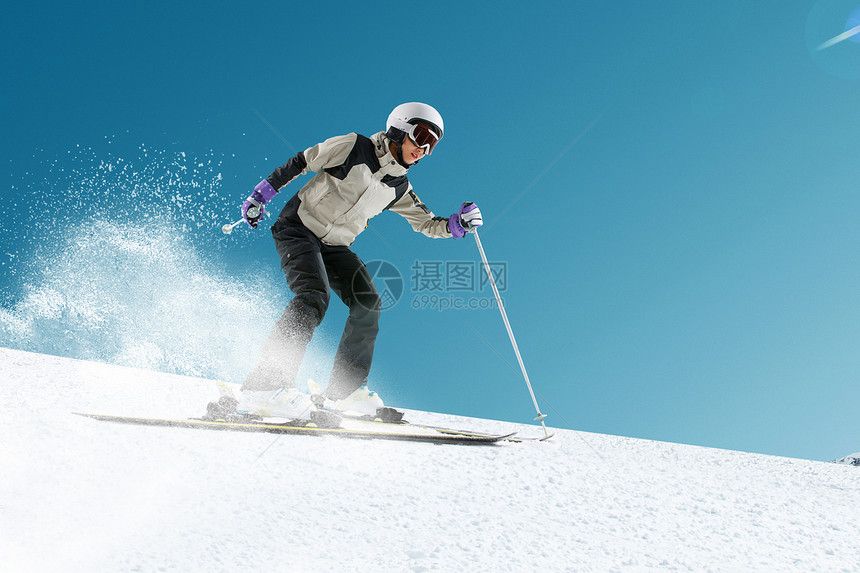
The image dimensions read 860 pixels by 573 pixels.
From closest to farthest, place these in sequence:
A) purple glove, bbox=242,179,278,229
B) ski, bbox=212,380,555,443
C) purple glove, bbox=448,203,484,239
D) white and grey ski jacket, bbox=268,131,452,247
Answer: ski, bbox=212,380,555,443, purple glove, bbox=242,179,278,229, white and grey ski jacket, bbox=268,131,452,247, purple glove, bbox=448,203,484,239

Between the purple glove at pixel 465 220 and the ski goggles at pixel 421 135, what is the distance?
70cm

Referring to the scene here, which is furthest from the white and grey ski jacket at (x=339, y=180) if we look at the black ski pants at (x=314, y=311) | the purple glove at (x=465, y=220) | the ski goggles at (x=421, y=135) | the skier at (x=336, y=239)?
the purple glove at (x=465, y=220)

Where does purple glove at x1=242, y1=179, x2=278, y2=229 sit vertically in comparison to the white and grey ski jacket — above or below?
below

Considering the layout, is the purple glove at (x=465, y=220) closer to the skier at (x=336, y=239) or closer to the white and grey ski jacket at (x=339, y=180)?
the skier at (x=336, y=239)

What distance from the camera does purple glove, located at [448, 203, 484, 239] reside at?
Answer: 4.60 m

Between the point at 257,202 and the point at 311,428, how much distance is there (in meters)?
1.81

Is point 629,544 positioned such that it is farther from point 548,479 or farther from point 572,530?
point 548,479

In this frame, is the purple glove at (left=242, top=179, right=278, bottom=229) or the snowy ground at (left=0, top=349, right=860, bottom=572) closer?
the snowy ground at (left=0, top=349, right=860, bottom=572)

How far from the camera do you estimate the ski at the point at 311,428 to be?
3.01 meters

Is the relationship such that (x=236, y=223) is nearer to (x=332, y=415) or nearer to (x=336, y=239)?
(x=336, y=239)

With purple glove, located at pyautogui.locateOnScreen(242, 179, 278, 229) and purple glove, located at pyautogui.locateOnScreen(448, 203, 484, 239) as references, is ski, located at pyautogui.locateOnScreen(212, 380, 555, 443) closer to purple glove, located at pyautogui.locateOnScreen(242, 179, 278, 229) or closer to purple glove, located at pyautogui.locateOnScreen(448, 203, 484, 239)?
purple glove, located at pyautogui.locateOnScreen(242, 179, 278, 229)

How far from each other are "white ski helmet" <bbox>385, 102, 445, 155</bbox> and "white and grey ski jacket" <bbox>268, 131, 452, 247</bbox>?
12 cm

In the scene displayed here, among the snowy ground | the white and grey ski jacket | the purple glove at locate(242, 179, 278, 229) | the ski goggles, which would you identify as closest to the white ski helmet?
the ski goggles

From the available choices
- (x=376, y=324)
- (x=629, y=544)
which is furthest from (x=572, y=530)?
(x=376, y=324)
